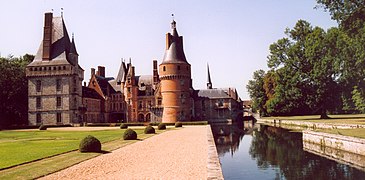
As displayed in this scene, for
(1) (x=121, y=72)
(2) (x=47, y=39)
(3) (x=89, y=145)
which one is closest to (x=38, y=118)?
(2) (x=47, y=39)

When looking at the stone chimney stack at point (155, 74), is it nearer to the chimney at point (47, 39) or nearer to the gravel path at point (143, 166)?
the chimney at point (47, 39)

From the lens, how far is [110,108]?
63.3 metres

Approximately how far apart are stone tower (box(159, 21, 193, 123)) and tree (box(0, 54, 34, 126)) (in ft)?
68.4

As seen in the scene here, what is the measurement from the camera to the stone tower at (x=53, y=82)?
47.7 m

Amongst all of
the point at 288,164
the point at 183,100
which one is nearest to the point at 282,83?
the point at 183,100

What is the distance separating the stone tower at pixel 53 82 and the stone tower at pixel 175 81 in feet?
42.7

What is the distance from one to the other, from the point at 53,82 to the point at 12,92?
6177mm

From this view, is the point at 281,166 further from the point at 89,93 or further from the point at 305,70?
the point at 89,93

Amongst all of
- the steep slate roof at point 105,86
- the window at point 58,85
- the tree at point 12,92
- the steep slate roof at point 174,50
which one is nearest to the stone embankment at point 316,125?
the steep slate roof at point 174,50

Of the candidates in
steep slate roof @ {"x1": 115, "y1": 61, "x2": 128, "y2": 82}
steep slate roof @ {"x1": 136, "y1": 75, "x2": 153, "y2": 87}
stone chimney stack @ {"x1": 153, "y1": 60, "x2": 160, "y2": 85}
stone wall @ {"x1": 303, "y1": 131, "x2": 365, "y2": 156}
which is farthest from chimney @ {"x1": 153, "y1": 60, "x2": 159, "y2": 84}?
stone wall @ {"x1": 303, "y1": 131, "x2": 365, "y2": 156}

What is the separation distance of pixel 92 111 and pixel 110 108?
7565 mm

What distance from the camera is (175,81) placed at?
5131 cm

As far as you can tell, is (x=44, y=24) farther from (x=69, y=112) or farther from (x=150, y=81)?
(x=150, y=81)

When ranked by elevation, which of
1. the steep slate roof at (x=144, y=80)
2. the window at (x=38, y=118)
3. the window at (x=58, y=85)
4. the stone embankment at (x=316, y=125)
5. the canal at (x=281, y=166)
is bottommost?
the canal at (x=281, y=166)
